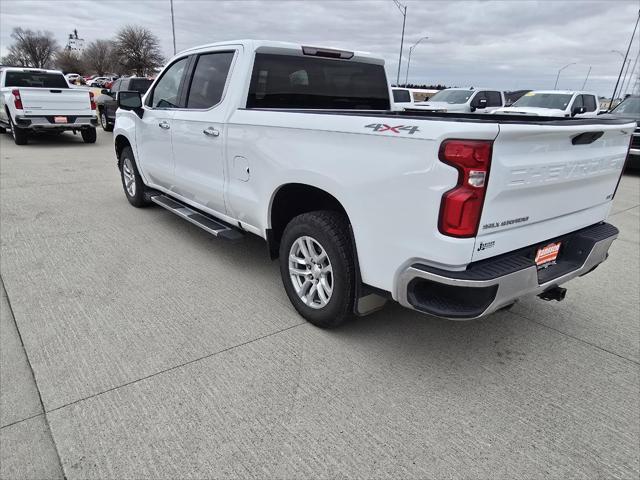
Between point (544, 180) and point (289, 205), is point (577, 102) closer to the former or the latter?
point (289, 205)

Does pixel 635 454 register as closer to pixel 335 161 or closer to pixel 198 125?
→ pixel 335 161

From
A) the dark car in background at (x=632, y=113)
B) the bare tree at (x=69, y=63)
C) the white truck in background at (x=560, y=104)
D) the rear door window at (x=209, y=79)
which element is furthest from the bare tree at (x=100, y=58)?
the rear door window at (x=209, y=79)

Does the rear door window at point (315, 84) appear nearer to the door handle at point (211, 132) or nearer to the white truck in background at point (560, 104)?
the door handle at point (211, 132)

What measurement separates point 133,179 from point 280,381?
15.0 ft

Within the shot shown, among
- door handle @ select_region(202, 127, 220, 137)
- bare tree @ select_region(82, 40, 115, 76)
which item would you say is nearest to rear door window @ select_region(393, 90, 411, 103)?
door handle @ select_region(202, 127, 220, 137)

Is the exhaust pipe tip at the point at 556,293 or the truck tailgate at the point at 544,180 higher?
the truck tailgate at the point at 544,180

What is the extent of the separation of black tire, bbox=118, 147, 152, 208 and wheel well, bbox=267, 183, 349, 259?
286 centimetres

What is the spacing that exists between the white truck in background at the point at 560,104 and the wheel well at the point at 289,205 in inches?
461

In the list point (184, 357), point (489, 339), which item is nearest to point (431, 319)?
point (489, 339)

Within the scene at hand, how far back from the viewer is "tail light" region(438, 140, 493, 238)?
210cm

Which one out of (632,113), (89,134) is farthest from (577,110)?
(89,134)

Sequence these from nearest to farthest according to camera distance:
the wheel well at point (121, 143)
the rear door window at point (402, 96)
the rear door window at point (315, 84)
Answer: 1. the rear door window at point (315, 84)
2. the wheel well at point (121, 143)
3. the rear door window at point (402, 96)

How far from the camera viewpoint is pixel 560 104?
14016mm

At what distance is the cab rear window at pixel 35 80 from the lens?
12.3m
